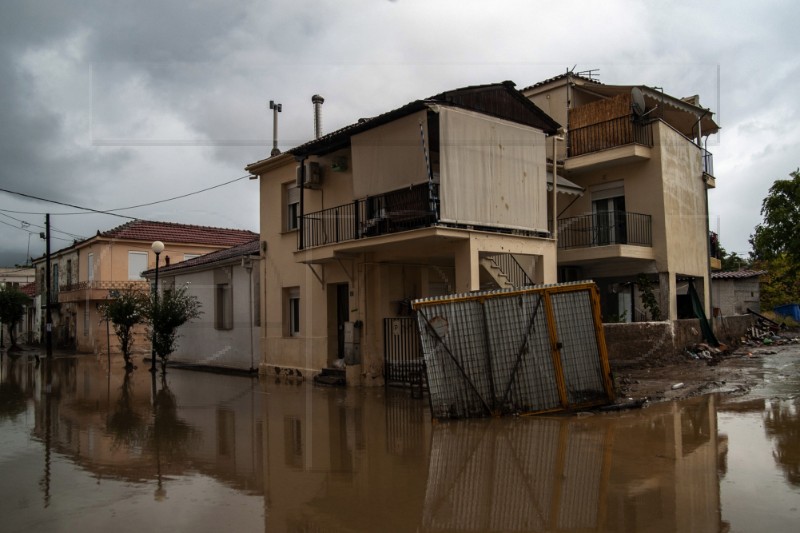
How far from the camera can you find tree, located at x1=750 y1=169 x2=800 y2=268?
24392 mm

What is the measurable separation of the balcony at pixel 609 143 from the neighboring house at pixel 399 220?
7.32 ft

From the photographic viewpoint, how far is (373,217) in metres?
14.7

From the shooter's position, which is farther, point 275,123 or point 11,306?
point 11,306

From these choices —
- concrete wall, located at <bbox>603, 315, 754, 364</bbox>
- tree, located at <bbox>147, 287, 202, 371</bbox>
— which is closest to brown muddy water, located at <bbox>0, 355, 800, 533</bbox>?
concrete wall, located at <bbox>603, 315, 754, 364</bbox>

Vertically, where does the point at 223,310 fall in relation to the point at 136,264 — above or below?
below

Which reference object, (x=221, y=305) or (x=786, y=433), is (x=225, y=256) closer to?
(x=221, y=305)

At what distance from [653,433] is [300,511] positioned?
502 cm

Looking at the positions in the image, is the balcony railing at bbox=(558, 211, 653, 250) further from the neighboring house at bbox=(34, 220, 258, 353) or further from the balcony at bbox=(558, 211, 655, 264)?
the neighboring house at bbox=(34, 220, 258, 353)

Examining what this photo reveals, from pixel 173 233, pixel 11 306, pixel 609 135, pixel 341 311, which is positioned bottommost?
pixel 341 311

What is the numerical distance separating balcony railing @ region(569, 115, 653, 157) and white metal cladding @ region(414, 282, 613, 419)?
9870mm

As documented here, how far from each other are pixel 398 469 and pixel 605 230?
13.4 meters

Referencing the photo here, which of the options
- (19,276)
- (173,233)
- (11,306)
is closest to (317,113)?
(173,233)

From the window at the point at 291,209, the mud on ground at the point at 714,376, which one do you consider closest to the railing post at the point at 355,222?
the window at the point at 291,209

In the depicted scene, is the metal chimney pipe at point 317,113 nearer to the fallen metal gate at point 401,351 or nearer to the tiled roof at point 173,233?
the fallen metal gate at point 401,351
